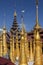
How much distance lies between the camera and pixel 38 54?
5289mm

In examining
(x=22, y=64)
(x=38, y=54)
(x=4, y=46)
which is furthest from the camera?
(x=4, y=46)

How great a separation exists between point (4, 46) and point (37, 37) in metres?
10.5

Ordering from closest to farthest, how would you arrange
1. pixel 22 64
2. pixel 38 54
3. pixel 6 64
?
pixel 38 54 < pixel 22 64 < pixel 6 64

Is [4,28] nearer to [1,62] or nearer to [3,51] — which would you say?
[3,51]

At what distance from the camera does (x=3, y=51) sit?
16.0 meters

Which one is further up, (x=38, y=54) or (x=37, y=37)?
(x=37, y=37)

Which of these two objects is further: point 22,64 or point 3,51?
point 3,51

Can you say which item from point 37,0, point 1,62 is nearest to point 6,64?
point 1,62

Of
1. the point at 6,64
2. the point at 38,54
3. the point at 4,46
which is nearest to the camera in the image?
the point at 38,54

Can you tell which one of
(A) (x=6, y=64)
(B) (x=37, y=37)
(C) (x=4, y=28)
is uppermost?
(C) (x=4, y=28)

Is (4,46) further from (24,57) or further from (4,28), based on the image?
(24,57)

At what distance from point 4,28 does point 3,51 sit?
6.36ft

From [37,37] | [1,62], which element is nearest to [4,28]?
[1,62]

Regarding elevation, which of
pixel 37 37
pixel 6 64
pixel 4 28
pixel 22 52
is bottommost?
pixel 6 64
